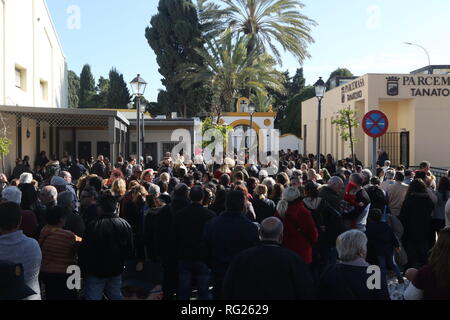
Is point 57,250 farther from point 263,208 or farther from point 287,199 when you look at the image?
point 263,208

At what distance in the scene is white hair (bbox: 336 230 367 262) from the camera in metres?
4.12

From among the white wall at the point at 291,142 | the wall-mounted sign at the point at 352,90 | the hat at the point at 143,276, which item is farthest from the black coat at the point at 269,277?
the white wall at the point at 291,142

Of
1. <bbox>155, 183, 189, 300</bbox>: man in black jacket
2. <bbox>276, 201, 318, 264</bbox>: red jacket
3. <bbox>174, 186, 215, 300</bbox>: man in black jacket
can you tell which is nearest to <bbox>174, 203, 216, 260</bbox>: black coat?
<bbox>174, 186, 215, 300</bbox>: man in black jacket

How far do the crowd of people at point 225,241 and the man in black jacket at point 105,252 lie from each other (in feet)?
0.03

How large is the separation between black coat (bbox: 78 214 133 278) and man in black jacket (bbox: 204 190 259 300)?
2.91 ft

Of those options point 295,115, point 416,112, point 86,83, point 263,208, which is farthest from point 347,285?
point 86,83

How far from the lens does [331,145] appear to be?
34.1 meters

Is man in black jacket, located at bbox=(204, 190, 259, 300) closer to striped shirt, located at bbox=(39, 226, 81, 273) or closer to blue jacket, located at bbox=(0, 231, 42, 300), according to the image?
striped shirt, located at bbox=(39, 226, 81, 273)

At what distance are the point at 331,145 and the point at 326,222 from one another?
1082 inches

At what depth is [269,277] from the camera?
392cm

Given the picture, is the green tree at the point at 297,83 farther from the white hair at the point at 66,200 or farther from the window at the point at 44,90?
the white hair at the point at 66,200

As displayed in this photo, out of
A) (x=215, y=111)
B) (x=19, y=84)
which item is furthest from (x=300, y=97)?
(x=19, y=84)

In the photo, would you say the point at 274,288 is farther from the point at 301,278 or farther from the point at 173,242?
the point at 173,242

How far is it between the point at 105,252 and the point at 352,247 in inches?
103
